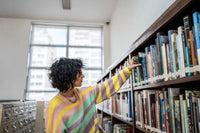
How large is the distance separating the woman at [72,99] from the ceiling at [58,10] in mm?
3185

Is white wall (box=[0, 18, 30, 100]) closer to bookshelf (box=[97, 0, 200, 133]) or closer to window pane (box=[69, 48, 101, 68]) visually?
window pane (box=[69, 48, 101, 68])

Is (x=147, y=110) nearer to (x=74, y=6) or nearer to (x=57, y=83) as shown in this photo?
(x=57, y=83)

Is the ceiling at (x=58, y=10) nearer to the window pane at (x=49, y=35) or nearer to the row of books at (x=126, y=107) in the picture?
the window pane at (x=49, y=35)

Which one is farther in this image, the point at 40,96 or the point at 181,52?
the point at 40,96

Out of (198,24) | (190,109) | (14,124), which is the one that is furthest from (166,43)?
(14,124)

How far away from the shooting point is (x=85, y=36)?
502 cm

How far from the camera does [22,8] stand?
4.20 meters

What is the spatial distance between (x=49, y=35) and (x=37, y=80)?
4.77ft

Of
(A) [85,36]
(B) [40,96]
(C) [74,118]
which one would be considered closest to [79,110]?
(C) [74,118]

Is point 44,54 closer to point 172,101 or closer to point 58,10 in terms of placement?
point 58,10

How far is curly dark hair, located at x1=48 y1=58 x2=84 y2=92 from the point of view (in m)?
1.06

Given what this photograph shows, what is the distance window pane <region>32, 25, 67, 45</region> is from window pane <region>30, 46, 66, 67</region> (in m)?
0.19

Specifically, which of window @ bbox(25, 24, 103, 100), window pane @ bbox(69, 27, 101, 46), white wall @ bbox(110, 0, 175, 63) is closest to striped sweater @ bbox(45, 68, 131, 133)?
white wall @ bbox(110, 0, 175, 63)

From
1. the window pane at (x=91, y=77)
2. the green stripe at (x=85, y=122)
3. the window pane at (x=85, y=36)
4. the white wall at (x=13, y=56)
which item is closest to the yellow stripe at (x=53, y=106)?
the green stripe at (x=85, y=122)
